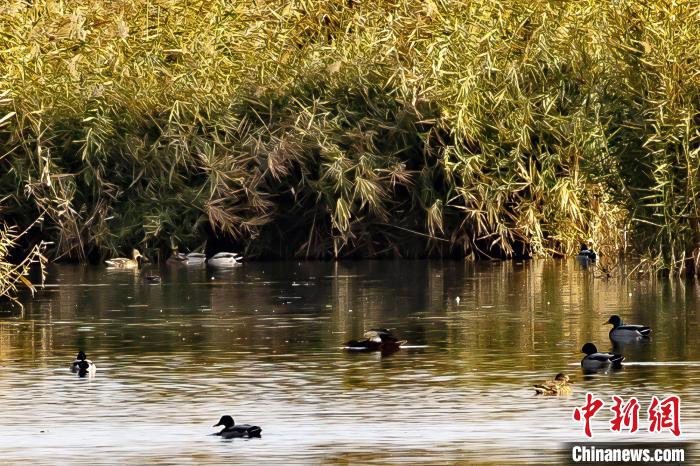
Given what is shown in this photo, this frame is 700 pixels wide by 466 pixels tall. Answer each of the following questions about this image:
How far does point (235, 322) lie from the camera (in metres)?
27.5

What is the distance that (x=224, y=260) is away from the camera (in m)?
40.0

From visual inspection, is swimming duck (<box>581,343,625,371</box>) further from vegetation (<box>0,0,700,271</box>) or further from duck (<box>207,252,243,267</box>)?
duck (<box>207,252,243,267</box>)

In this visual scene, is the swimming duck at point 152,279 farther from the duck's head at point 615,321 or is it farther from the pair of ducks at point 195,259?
the duck's head at point 615,321

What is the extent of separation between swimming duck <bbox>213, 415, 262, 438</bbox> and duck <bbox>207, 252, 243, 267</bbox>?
77.6 ft

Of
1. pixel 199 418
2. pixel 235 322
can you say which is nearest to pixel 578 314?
pixel 235 322

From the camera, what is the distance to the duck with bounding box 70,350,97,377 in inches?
813

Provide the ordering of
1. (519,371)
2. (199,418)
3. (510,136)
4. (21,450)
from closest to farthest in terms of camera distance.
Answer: (21,450) < (199,418) < (519,371) < (510,136)

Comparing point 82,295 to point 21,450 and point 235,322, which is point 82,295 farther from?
point 21,450

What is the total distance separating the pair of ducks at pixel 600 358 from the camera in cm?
1852

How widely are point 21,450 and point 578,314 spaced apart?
→ 14020 millimetres

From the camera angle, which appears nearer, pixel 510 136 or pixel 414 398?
pixel 414 398

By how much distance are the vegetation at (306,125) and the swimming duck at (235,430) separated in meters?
21.5

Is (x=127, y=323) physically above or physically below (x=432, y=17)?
below

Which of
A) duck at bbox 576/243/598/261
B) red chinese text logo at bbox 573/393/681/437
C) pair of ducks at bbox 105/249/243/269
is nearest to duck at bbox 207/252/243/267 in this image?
pair of ducks at bbox 105/249/243/269
